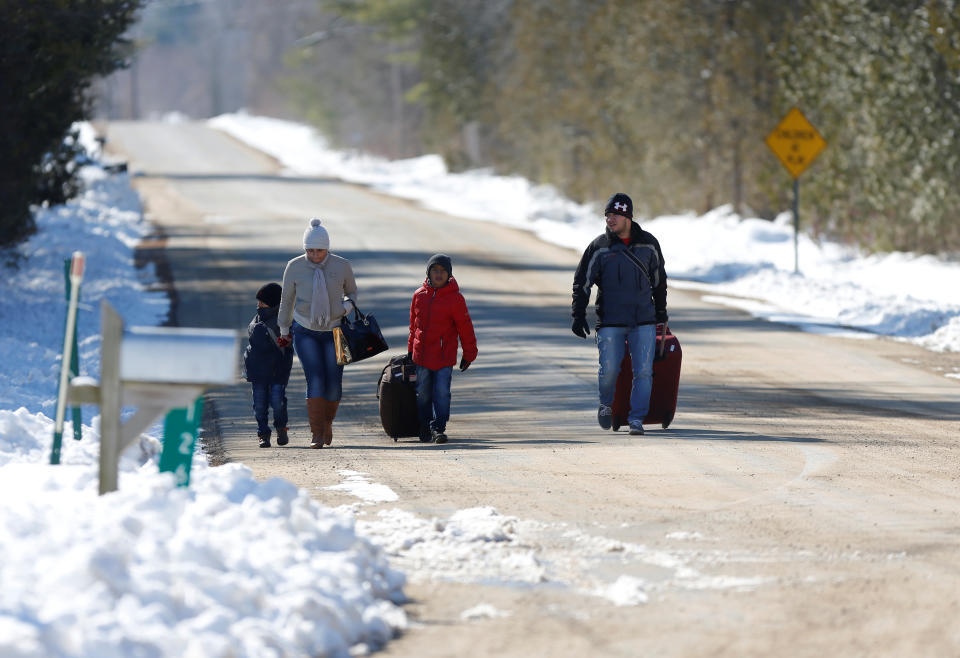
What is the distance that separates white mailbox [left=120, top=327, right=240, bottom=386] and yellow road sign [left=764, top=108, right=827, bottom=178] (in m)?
20.1

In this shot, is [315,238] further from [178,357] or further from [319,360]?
[178,357]

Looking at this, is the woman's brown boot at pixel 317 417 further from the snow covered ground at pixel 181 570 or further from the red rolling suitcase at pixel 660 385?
the snow covered ground at pixel 181 570

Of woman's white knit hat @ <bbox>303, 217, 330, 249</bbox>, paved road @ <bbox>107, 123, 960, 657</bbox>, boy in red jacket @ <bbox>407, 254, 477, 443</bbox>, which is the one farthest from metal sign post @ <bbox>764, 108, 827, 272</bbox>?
woman's white knit hat @ <bbox>303, 217, 330, 249</bbox>

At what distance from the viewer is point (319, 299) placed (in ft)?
40.0

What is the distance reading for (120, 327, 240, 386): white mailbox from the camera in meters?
7.17

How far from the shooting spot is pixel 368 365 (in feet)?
59.8

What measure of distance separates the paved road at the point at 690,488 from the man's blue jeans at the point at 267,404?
0.90 feet

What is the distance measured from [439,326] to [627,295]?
1.43m

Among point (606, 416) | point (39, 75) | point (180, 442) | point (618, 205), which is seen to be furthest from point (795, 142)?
point (180, 442)

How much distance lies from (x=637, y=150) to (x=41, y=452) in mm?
34544

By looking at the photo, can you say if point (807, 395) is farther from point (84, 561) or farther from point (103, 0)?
point (103, 0)

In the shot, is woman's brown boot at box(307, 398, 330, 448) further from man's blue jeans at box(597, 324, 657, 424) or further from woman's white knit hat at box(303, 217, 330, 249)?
man's blue jeans at box(597, 324, 657, 424)

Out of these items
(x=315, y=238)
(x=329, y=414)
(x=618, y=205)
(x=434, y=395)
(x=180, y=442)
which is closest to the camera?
(x=180, y=442)

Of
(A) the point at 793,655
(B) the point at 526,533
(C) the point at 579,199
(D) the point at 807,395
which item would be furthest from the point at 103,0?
(C) the point at 579,199
